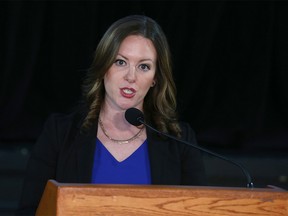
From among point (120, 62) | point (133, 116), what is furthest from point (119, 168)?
point (120, 62)

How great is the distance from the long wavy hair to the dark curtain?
42.8 inches

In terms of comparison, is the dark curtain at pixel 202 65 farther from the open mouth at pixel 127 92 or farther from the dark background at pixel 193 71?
the open mouth at pixel 127 92

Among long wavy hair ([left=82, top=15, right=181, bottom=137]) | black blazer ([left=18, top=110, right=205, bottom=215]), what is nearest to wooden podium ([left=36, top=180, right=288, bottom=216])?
black blazer ([left=18, top=110, right=205, bottom=215])

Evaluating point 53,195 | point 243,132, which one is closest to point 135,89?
point 53,195

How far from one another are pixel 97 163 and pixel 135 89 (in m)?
0.28

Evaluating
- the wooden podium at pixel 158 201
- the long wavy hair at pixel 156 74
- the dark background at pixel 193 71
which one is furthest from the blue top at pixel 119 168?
the dark background at pixel 193 71

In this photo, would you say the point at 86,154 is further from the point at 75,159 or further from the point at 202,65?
the point at 202,65

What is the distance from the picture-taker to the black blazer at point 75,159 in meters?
2.30

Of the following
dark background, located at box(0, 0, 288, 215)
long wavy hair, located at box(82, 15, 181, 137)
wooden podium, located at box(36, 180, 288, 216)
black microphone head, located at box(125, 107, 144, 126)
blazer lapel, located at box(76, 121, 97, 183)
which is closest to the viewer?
wooden podium, located at box(36, 180, 288, 216)

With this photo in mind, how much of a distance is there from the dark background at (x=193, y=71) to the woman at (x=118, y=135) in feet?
3.62

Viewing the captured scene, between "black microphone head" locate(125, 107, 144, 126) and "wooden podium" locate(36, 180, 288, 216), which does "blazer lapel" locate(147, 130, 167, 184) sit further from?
"wooden podium" locate(36, 180, 288, 216)

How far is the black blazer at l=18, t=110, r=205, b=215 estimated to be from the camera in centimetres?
230

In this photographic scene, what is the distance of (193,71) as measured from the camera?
12.5ft

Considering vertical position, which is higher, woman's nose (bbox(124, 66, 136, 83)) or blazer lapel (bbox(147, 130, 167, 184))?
woman's nose (bbox(124, 66, 136, 83))
